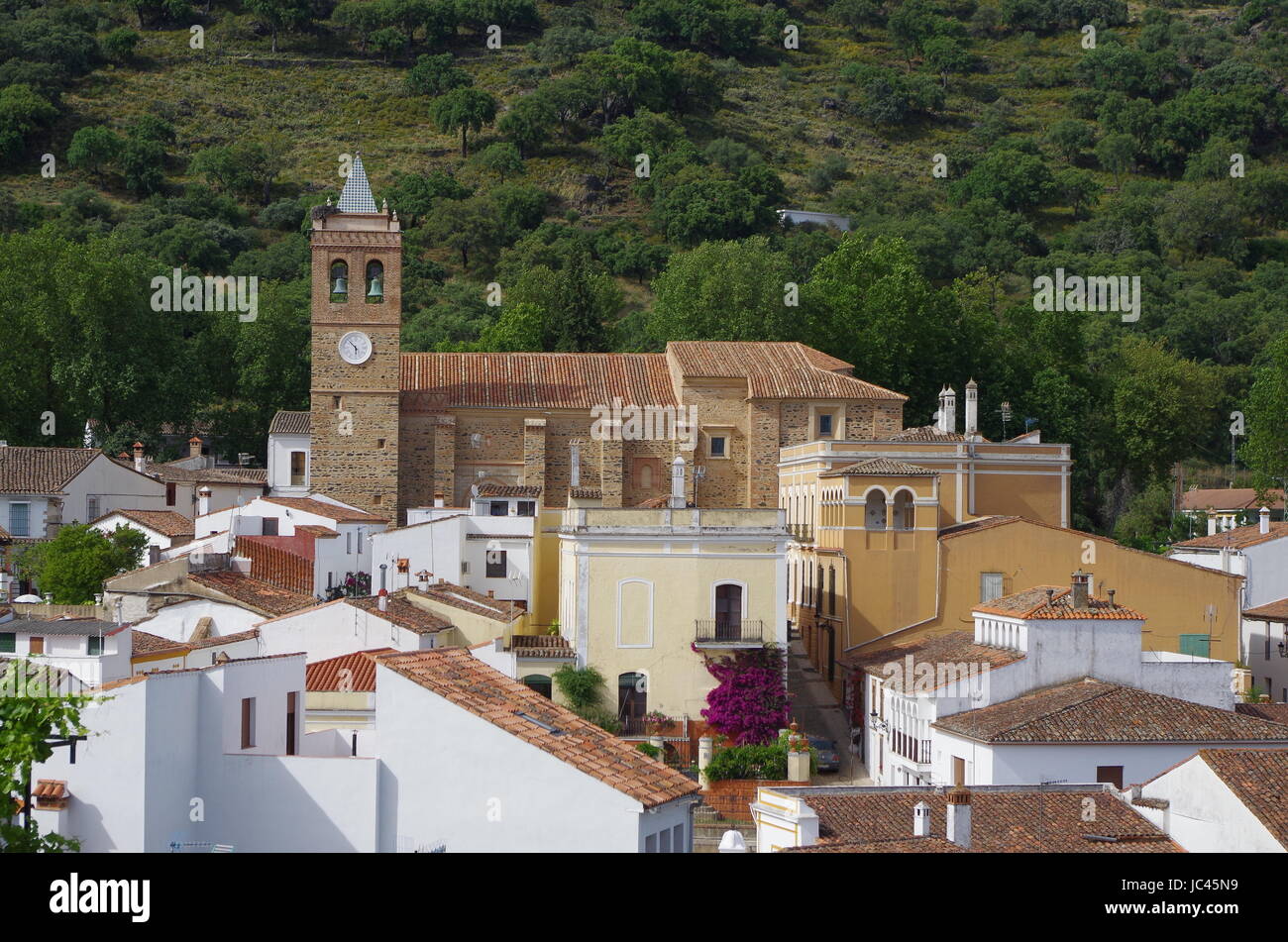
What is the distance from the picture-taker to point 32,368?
6119cm

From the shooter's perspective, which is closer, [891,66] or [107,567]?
[107,567]

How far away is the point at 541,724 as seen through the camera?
1736 centimetres

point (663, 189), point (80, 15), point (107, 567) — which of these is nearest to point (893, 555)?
point (107, 567)

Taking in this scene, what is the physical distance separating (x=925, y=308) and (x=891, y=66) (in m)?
96.1

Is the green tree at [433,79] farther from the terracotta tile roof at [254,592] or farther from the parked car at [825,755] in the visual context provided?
the parked car at [825,755]

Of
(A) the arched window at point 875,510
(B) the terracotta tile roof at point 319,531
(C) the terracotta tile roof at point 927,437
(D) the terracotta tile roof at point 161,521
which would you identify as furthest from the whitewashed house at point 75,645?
(C) the terracotta tile roof at point 927,437

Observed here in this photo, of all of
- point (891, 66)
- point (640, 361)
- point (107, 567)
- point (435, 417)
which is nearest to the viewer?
point (107, 567)

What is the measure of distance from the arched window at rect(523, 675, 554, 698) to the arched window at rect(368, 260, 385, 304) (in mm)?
18045

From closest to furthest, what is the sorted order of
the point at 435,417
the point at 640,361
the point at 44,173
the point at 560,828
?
the point at 560,828 < the point at 435,417 < the point at 640,361 < the point at 44,173

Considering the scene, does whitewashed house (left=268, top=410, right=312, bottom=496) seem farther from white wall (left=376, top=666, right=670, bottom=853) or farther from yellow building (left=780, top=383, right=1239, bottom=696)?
white wall (left=376, top=666, right=670, bottom=853)

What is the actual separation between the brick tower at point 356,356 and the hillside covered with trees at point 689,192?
13.5 metres

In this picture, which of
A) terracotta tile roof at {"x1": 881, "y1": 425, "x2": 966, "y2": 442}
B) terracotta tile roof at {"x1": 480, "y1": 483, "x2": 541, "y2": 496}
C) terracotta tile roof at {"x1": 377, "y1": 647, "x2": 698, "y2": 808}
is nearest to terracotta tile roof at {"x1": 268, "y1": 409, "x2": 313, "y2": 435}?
terracotta tile roof at {"x1": 480, "y1": 483, "x2": 541, "y2": 496}

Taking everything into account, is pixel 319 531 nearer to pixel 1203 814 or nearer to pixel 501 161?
→ pixel 1203 814
